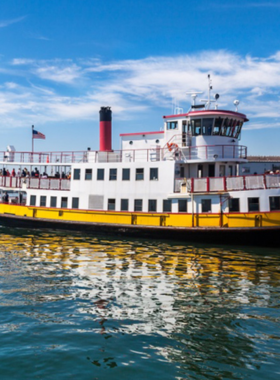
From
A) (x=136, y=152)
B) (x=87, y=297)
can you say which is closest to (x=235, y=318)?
(x=87, y=297)

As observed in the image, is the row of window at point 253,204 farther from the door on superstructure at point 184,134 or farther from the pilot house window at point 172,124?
the pilot house window at point 172,124

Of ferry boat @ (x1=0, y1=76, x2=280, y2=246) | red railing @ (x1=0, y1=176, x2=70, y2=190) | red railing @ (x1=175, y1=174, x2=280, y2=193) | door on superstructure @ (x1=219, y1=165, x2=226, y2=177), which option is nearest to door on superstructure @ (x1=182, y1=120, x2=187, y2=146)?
ferry boat @ (x1=0, y1=76, x2=280, y2=246)

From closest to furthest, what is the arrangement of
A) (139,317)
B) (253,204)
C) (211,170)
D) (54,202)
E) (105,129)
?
1. (139,317)
2. (253,204)
3. (211,170)
4. (54,202)
5. (105,129)

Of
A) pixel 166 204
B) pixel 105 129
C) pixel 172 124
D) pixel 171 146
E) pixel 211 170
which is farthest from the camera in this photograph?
pixel 105 129

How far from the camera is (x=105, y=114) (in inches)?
1164

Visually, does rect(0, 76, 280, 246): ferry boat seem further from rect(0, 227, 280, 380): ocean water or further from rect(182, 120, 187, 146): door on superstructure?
rect(0, 227, 280, 380): ocean water

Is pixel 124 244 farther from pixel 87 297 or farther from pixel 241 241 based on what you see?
pixel 87 297

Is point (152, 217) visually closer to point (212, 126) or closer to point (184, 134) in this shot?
point (184, 134)

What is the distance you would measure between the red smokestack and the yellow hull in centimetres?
578

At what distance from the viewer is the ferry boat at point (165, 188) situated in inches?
830

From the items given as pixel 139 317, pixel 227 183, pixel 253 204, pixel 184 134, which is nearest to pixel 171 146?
pixel 184 134

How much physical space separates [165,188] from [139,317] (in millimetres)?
14806

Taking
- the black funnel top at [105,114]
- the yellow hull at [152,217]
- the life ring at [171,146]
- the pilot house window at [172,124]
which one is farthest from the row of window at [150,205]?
the black funnel top at [105,114]

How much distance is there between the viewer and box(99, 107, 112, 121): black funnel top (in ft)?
97.0
